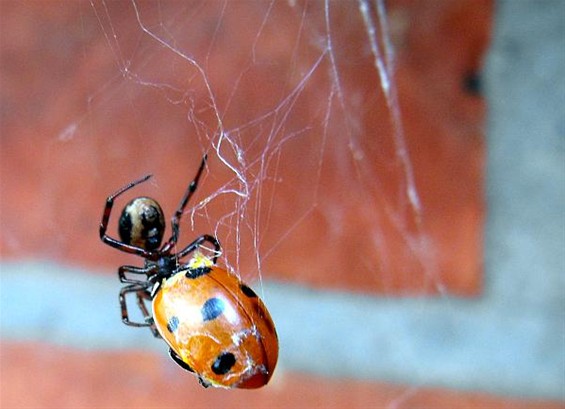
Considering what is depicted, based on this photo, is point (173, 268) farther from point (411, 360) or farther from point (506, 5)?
point (506, 5)

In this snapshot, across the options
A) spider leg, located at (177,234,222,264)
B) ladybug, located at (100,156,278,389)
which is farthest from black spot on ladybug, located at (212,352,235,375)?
spider leg, located at (177,234,222,264)

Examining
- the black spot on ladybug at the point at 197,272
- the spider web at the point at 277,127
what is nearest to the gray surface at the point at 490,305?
the spider web at the point at 277,127

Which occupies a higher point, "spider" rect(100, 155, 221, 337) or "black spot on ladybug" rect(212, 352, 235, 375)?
"spider" rect(100, 155, 221, 337)

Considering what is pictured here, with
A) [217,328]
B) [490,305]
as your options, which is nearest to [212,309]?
[217,328]

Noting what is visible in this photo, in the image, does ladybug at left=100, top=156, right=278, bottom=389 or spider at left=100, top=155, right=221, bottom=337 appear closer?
ladybug at left=100, top=156, right=278, bottom=389

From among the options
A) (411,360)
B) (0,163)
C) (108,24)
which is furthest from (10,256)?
(411,360)

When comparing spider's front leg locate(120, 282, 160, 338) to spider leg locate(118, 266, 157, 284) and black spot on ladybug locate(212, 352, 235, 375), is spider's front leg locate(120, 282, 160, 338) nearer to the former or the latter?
spider leg locate(118, 266, 157, 284)

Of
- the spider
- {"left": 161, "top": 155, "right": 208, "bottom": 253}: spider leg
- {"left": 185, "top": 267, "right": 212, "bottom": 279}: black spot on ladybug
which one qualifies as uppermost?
{"left": 161, "top": 155, "right": 208, "bottom": 253}: spider leg

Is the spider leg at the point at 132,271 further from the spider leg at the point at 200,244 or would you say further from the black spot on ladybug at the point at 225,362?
the black spot on ladybug at the point at 225,362
